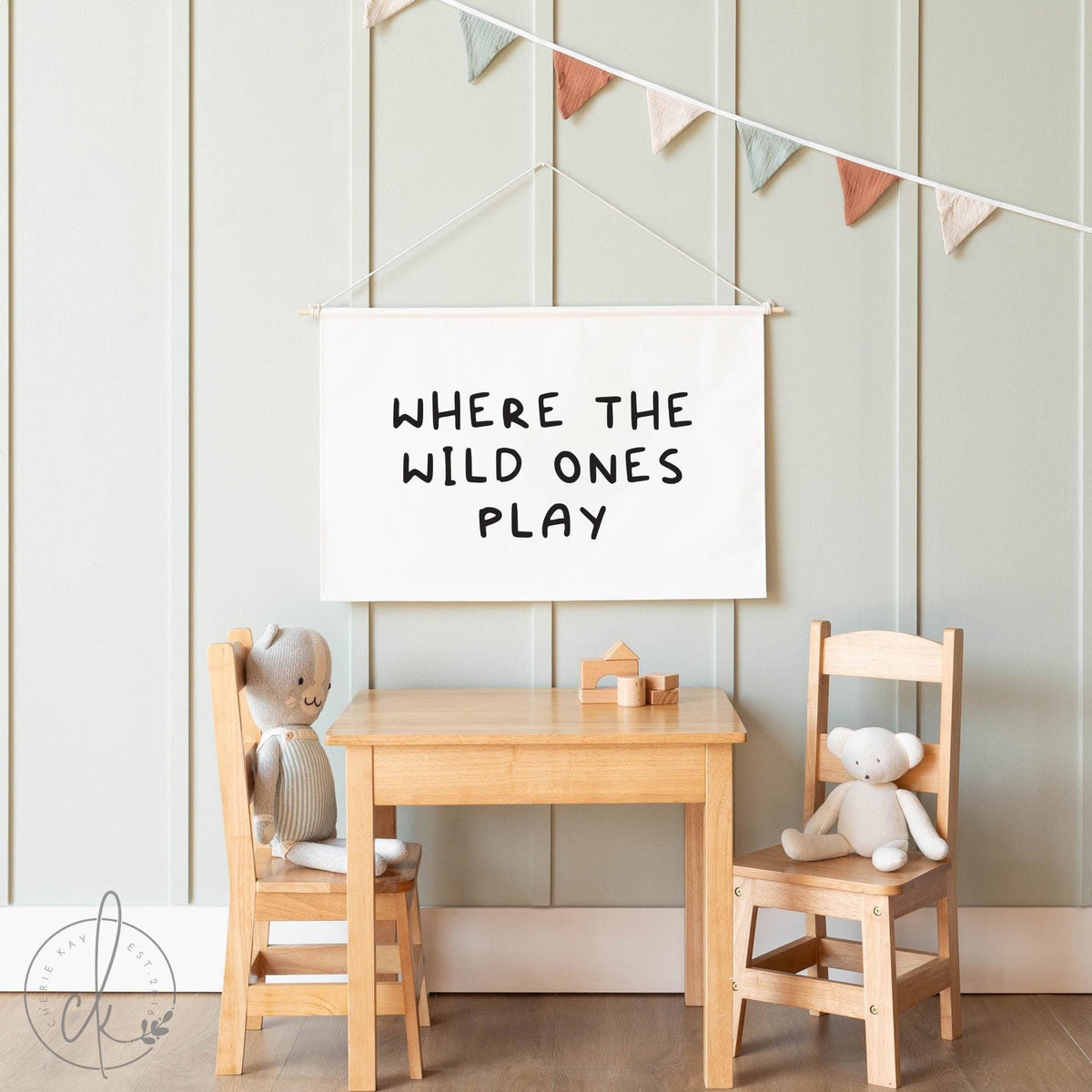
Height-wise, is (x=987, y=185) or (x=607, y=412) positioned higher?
(x=987, y=185)

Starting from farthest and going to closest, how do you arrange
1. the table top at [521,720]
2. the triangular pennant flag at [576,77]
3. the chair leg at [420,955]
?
the triangular pennant flag at [576,77]
the chair leg at [420,955]
the table top at [521,720]

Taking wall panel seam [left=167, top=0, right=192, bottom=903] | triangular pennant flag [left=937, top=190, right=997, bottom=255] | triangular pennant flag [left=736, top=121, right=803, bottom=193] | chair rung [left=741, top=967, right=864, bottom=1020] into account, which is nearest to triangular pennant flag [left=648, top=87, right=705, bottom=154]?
triangular pennant flag [left=736, top=121, right=803, bottom=193]

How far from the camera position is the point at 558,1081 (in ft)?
7.04

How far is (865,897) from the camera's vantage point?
210 centimetres

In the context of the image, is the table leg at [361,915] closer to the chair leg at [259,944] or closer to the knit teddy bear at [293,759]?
the knit teddy bear at [293,759]

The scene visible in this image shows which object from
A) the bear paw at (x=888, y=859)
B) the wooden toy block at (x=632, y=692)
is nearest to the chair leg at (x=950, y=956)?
the bear paw at (x=888, y=859)

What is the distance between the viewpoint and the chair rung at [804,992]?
213 centimetres

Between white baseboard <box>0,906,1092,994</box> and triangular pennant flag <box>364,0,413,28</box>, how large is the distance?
2101 mm

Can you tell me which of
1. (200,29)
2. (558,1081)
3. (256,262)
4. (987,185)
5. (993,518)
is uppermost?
(200,29)

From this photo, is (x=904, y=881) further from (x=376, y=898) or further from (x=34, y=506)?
(x=34, y=506)

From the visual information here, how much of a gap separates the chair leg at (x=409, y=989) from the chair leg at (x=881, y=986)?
87 centimetres

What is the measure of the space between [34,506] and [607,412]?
1387 millimetres

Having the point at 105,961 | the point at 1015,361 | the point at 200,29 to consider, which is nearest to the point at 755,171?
the point at 1015,361

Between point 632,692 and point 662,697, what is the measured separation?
0.08 m
